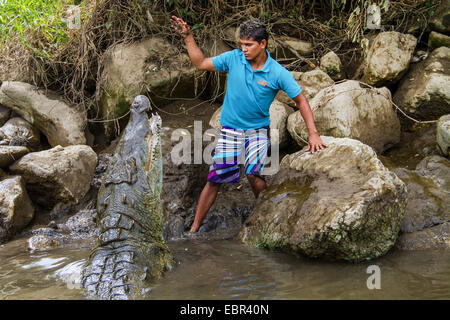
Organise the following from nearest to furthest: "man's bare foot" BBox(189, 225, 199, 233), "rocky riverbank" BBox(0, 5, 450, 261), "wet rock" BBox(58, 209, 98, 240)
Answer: "rocky riverbank" BBox(0, 5, 450, 261), "man's bare foot" BBox(189, 225, 199, 233), "wet rock" BBox(58, 209, 98, 240)

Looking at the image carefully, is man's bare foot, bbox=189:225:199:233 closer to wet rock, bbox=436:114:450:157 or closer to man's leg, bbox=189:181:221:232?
man's leg, bbox=189:181:221:232

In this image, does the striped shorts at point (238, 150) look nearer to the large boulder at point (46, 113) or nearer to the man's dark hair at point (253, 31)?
the man's dark hair at point (253, 31)

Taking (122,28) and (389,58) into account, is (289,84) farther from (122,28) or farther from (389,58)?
(122,28)

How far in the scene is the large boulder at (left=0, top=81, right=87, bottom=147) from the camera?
5797 millimetres

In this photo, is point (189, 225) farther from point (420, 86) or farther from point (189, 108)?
point (420, 86)

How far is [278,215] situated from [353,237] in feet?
2.35

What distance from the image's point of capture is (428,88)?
502cm

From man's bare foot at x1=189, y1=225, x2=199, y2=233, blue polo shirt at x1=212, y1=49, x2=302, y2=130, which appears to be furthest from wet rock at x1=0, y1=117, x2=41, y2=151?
blue polo shirt at x1=212, y1=49, x2=302, y2=130

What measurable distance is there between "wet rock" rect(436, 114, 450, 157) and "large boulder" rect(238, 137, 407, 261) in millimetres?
1133

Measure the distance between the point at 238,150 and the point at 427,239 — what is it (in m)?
1.81

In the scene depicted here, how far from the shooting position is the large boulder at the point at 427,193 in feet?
12.5

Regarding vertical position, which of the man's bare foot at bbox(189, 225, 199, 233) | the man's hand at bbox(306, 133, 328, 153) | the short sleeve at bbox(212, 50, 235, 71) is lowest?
the man's bare foot at bbox(189, 225, 199, 233)

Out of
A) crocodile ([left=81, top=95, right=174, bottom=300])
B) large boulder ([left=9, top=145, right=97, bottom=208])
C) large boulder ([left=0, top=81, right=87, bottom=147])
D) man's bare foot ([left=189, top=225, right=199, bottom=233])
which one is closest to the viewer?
crocodile ([left=81, top=95, right=174, bottom=300])

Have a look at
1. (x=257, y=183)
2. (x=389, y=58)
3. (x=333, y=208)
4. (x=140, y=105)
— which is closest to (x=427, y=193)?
(x=333, y=208)
